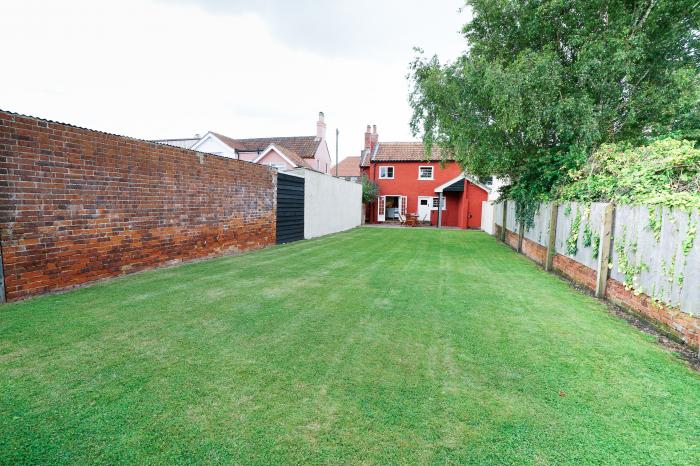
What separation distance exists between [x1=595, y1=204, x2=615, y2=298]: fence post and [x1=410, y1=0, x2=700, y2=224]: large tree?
10.6 feet

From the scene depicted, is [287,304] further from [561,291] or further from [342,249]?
[342,249]

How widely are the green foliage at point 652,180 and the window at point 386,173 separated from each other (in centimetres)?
2152

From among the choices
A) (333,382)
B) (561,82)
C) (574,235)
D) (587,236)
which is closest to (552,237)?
(574,235)

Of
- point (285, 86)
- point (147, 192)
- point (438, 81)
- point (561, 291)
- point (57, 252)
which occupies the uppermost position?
point (285, 86)

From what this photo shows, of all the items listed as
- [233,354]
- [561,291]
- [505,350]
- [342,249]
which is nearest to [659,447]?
[505,350]

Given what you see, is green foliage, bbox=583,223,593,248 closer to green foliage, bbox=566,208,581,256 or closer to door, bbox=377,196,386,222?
green foliage, bbox=566,208,581,256

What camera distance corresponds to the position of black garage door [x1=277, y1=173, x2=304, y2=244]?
1255 cm

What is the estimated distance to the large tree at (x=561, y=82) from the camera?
30.0 ft

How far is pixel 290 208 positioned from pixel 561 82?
9.50 metres

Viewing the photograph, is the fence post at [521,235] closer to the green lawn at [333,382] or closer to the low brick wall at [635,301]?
the low brick wall at [635,301]

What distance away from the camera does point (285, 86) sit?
758 inches

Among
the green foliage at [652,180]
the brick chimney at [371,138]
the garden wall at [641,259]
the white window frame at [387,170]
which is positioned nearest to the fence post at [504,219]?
the garden wall at [641,259]

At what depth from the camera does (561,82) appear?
937 cm

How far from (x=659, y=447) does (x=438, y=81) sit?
444 inches
